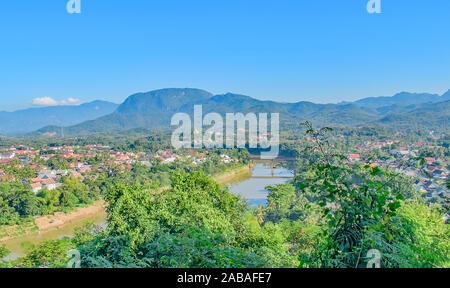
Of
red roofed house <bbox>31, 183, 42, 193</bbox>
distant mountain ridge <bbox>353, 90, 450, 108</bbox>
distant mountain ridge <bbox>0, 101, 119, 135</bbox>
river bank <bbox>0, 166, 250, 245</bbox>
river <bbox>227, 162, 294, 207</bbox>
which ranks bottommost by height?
river bank <bbox>0, 166, 250, 245</bbox>

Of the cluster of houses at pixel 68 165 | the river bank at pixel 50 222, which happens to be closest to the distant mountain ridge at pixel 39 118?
the cluster of houses at pixel 68 165

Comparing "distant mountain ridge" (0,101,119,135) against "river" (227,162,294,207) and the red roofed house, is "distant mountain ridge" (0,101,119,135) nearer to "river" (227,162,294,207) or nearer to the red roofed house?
the red roofed house

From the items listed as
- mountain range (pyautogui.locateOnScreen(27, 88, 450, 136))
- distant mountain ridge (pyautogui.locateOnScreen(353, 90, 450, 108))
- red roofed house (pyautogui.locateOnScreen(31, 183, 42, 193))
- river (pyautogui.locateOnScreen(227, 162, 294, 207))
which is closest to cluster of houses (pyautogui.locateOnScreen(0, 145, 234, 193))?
red roofed house (pyautogui.locateOnScreen(31, 183, 42, 193))

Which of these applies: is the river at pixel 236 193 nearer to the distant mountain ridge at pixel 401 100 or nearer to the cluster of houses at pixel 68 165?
the cluster of houses at pixel 68 165

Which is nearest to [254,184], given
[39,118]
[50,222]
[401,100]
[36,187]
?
[50,222]
